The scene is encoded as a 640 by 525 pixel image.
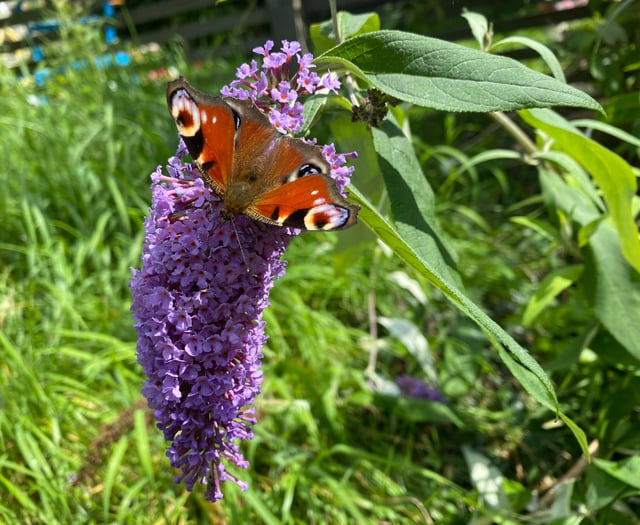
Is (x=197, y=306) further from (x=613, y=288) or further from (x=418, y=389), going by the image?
(x=418, y=389)

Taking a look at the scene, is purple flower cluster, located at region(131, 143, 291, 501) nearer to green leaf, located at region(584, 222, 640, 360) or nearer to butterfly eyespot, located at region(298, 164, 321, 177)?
butterfly eyespot, located at region(298, 164, 321, 177)

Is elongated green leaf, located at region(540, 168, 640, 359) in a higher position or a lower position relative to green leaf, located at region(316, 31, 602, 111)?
lower

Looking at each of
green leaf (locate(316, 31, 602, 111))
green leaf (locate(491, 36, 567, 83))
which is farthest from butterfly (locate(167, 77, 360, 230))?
green leaf (locate(491, 36, 567, 83))

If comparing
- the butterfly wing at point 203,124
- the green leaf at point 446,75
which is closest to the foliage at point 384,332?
the green leaf at point 446,75

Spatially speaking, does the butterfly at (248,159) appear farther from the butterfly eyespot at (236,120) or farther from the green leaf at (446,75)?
the green leaf at (446,75)

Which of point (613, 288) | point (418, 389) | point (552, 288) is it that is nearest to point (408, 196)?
point (613, 288)

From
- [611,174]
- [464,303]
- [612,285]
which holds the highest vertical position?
[464,303]
